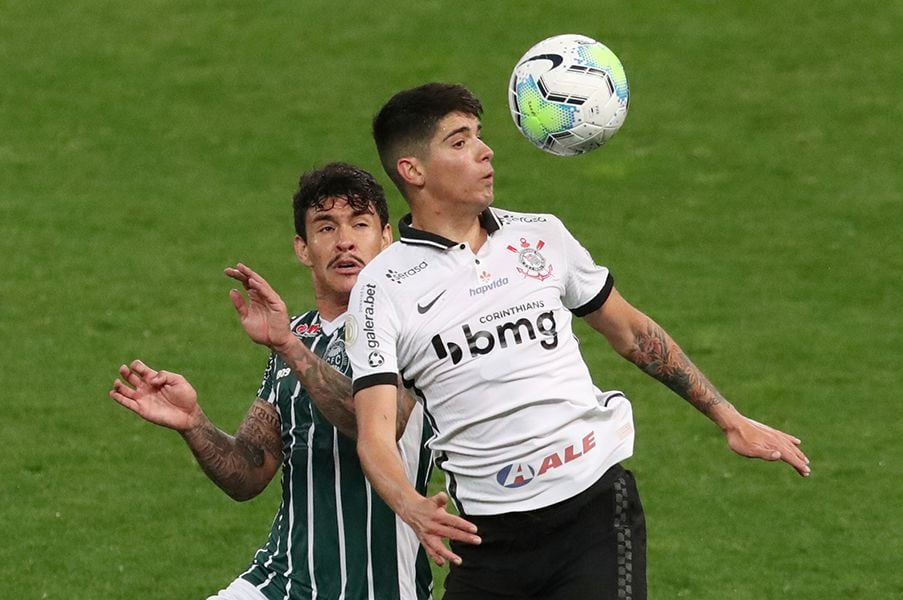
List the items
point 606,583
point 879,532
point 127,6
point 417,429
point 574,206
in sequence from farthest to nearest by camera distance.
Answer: point 127,6
point 574,206
point 879,532
point 417,429
point 606,583

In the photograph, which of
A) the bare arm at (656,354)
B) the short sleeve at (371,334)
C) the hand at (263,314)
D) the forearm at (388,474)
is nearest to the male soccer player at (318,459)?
the hand at (263,314)

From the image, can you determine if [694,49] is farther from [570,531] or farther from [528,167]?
[570,531]

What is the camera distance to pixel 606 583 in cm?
643

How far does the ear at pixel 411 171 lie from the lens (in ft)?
22.2

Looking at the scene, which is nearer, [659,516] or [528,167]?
[659,516]

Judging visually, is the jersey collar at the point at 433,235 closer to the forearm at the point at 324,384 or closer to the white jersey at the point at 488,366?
the white jersey at the point at 488,366

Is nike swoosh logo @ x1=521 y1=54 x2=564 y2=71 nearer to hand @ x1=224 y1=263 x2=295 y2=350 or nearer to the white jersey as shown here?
the white jersey

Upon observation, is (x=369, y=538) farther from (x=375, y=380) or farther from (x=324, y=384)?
(x=375, y=380)

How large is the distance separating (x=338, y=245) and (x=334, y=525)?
1.16 meters

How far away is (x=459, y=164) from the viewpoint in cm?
668

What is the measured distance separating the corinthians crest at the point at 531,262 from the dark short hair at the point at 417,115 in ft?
1.80

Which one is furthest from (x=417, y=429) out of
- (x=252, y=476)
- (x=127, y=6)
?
(x=127, y=6)

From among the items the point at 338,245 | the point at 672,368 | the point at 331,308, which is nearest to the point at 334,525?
the point at 331,308

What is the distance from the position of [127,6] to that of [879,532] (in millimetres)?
11948
